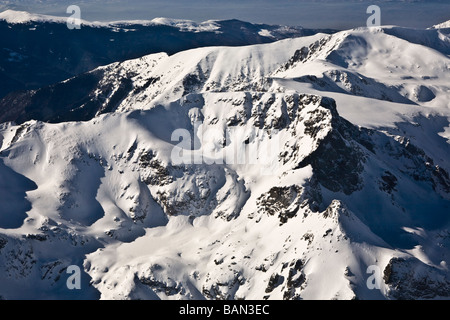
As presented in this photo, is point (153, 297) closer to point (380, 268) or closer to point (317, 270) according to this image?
point (317, 270)

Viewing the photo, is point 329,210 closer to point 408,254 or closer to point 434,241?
point 408,254

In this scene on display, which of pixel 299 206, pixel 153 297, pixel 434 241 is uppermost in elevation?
pixel 299 206
